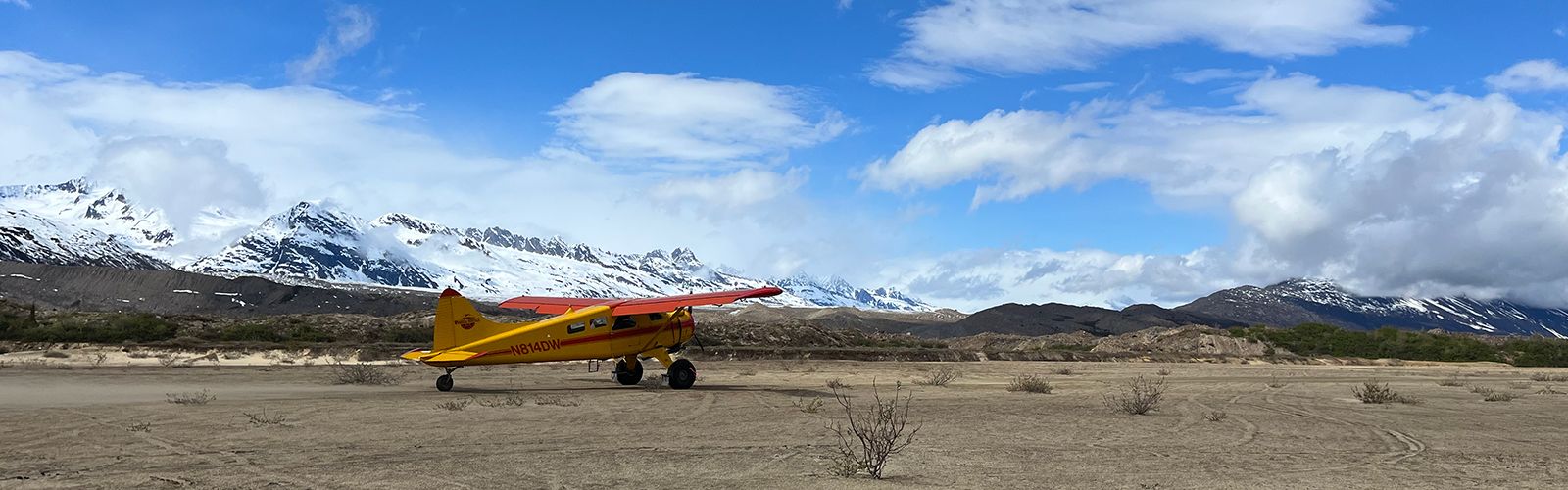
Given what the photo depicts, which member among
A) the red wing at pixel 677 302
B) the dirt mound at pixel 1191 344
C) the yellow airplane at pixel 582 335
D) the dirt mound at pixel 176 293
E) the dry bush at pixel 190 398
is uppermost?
the dirt mound at pixel 176 293

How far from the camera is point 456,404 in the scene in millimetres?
17859

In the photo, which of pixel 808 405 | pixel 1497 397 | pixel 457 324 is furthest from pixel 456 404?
pixel 1497 397

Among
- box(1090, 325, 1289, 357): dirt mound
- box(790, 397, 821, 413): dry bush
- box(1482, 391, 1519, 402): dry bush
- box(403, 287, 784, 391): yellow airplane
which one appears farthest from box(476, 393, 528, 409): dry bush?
box(1090, 325, 1289, 357): dirt mound

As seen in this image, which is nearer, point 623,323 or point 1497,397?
point 1497,397

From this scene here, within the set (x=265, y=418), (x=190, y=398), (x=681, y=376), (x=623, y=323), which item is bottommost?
(x=265, y=418)

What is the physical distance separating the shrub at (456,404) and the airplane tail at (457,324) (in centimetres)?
423

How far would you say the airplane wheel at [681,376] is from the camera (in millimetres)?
24656

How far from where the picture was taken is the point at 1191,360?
53.2 m

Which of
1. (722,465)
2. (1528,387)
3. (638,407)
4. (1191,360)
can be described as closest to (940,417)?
(638,407)

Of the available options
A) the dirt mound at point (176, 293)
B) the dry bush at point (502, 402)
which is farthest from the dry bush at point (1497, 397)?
the dirt mound at point (176, 293)

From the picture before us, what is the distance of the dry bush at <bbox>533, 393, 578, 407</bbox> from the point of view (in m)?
19.0

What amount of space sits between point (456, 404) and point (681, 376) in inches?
295

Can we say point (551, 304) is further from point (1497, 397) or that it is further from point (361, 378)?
point (1497, 397)

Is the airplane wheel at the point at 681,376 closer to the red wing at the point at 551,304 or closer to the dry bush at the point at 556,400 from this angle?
the dry bush at the point at 556,400
